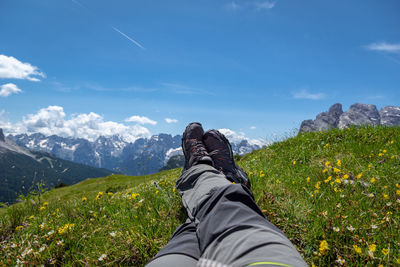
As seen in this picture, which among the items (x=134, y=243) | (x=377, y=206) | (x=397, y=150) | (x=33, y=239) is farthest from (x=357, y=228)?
(x=33, y=239)

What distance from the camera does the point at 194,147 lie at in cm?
523

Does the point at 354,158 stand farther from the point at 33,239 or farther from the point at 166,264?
the point at 33,239

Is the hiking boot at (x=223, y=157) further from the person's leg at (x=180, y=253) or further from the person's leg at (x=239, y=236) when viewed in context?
the person's leg at (x=180, y=253)

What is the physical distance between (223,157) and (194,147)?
2.45ft

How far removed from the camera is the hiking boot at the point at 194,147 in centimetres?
442

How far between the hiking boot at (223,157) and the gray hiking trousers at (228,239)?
5.42ft

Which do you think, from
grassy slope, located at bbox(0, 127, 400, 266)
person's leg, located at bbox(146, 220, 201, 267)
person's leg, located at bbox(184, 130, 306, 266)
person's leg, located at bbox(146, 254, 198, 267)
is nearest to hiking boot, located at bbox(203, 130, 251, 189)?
grassy slope, located at bbox(0, 127, 400, 266)

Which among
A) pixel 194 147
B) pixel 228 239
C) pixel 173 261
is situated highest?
pixel 194 147

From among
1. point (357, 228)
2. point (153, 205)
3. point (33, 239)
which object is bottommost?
point (33, 239)

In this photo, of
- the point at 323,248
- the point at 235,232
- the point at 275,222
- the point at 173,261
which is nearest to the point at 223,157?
the point at 275,222

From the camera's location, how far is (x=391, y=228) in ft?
7.24

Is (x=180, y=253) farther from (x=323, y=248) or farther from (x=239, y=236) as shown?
(x=323, y=248)

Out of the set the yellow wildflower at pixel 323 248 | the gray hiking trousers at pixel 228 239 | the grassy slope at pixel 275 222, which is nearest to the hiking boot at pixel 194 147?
the grassy slope at pixel 275 222

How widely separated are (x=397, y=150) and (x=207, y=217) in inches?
193
